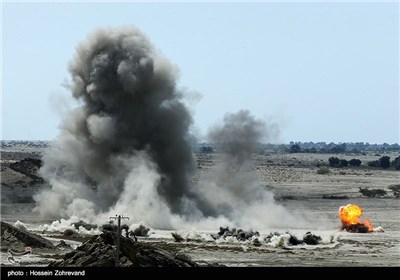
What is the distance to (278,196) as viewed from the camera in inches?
5630

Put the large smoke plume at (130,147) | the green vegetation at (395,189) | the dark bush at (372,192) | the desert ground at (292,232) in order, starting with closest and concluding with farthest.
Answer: the desert ground at (292,232), the large smoke plume at (130,147), the dark bush at (372,192), the green vegetation at (395,189)

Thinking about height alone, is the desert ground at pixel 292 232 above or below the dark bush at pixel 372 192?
below

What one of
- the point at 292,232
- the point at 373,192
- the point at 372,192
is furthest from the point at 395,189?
the point at 292,232

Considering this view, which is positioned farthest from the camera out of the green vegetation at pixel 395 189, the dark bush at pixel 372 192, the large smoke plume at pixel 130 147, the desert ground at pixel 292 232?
the green vegetation at pixel 395 189

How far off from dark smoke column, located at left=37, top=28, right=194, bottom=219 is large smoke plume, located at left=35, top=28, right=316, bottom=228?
136 millimetres

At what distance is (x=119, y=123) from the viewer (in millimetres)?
107938

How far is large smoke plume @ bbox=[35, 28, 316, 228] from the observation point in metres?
104

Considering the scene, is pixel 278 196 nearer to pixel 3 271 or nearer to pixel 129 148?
pixel 129 148

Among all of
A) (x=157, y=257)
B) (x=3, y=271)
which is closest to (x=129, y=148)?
(x=157, y=257)

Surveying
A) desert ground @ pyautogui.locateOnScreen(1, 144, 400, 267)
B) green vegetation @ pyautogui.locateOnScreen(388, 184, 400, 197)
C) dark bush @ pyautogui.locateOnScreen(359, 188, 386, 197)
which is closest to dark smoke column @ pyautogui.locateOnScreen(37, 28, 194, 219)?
desert ground @ pyautogui.locateOnScreen(1, 144, 400, 267)

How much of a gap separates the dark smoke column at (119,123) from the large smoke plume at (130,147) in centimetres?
14

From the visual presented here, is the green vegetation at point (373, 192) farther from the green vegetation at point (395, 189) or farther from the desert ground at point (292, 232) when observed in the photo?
the green vegetation at point (395, 189)

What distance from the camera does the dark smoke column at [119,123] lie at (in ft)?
350

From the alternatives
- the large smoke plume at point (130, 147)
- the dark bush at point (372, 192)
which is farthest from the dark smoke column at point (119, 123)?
the dark bush at point (372, 192)
